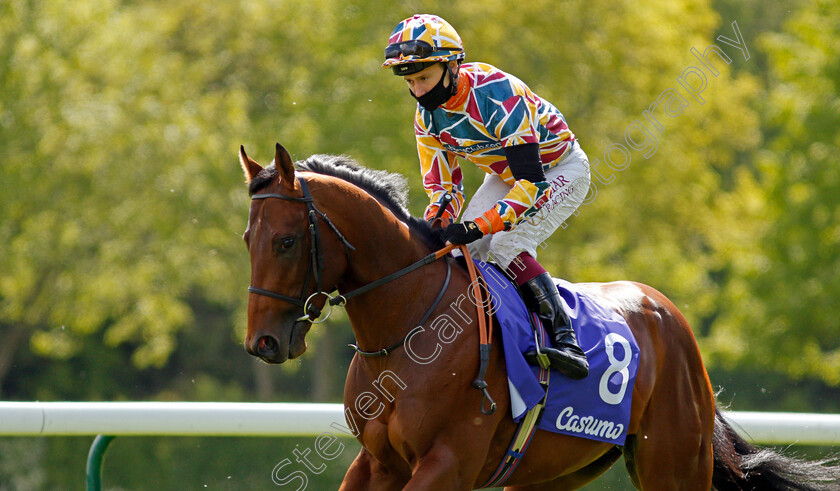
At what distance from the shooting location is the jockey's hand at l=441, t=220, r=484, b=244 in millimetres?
3611

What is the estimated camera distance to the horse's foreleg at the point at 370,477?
11.6ft

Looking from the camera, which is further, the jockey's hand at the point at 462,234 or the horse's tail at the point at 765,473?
the horse's tail at the point at 765,473

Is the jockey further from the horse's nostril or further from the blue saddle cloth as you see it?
the horse's nostril

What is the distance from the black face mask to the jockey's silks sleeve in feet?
0.16

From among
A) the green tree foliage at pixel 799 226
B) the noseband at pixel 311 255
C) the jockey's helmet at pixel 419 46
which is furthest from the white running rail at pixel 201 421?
the green tree foliage at pixel 799 226

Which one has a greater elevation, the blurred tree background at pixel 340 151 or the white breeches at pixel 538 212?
the white breeches at pixel 538 212

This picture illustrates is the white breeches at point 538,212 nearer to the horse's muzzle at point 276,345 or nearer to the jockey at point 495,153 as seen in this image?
the jockey at point 495,153

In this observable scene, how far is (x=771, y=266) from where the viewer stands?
14.9m

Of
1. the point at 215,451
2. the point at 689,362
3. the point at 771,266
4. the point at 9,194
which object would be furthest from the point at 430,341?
the point at 771,266

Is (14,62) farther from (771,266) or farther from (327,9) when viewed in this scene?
(771,266)

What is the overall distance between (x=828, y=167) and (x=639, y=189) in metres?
2.82

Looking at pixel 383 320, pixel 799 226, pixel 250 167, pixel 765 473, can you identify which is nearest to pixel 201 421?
pixel 383 320

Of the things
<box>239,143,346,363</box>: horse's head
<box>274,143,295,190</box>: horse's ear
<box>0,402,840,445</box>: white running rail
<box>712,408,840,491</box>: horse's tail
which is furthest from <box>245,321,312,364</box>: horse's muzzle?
<box>712,408,840,491</box>: horse's tail

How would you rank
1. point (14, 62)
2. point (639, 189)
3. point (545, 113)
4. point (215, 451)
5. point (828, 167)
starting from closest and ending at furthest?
point (545, 113) < point (215, 451) < point (14, 62) < point (828, 167) < point (639, 189)
